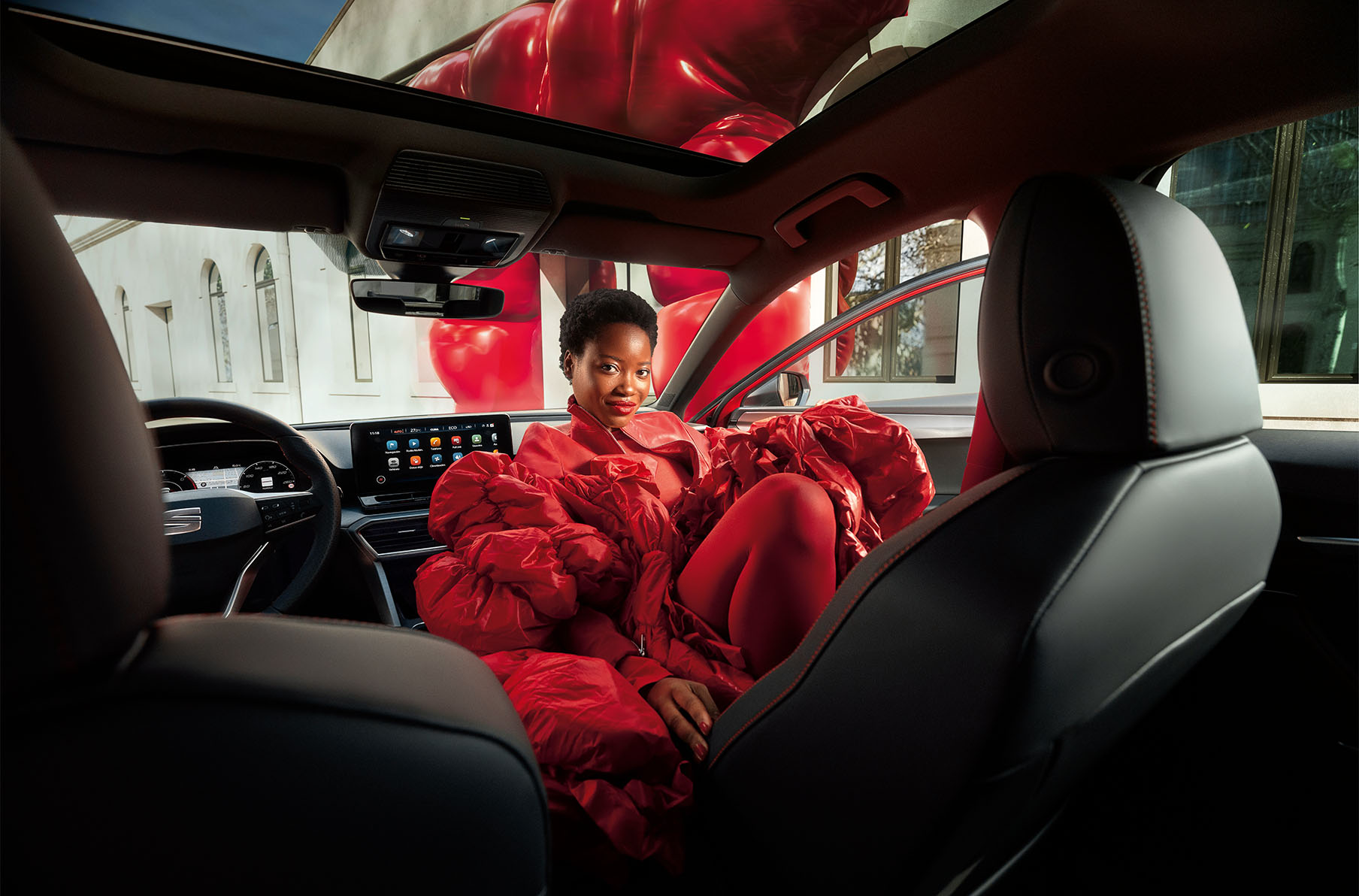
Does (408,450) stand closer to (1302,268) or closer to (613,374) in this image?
(613,374)

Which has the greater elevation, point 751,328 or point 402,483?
point 751,328

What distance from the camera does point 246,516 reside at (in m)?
1.43

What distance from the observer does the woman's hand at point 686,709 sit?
33.5 inches

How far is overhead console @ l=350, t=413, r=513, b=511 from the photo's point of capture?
1.92 meters

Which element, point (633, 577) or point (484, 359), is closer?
point (633, 577)

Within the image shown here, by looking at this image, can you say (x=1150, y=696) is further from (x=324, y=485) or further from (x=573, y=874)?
(x=324, y=485)

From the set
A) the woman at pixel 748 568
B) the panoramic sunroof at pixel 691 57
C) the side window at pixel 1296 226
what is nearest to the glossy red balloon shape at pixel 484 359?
the panoramic sunroof at pixel 691 57

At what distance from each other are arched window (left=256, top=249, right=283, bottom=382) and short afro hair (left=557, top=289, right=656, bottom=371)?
37.3ft

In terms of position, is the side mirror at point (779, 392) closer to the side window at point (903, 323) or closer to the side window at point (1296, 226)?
the side window at point (903, 323)

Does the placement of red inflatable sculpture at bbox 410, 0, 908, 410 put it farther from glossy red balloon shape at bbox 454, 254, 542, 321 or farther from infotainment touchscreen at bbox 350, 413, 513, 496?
infotainment touchscreen at bbox 350, 413, 513, 496

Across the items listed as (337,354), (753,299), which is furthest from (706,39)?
(337,354)

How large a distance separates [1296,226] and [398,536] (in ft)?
20.7

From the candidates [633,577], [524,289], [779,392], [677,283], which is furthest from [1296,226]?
[524,289]

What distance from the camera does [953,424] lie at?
2023mm
